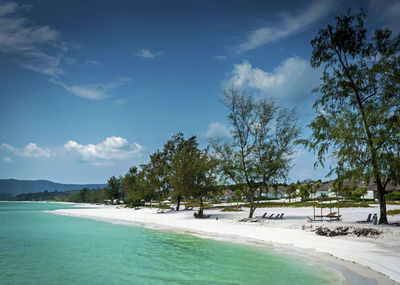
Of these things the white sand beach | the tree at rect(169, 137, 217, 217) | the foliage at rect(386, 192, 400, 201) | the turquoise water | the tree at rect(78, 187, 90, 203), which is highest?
the tree at rect(169, 137, 217, 217)

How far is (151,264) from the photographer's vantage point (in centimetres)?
1423

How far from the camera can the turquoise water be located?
11.4 meters

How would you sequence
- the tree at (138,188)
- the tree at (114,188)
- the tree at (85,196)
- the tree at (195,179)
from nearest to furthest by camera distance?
the tree at (195,179) → the tree at (138,188) → the tree at (114,188) → the tree at (85,196)

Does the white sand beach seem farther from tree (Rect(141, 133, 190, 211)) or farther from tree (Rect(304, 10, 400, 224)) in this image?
→ tree (Rect(141, 133, 190, 211))

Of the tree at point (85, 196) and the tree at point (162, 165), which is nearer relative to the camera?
the tree at point (162, 165)

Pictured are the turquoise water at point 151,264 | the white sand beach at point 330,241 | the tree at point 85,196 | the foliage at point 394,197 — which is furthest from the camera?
the tree at point 85,196

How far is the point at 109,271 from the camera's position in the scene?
1294 centimetres

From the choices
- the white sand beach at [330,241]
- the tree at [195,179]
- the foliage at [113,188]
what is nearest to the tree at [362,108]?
the white sand beach at [330,241]

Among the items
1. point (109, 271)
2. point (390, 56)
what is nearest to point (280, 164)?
point (390, 56)

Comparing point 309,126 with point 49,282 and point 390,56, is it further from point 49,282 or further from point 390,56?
point 49,282

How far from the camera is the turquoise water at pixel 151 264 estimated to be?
37.6 ft

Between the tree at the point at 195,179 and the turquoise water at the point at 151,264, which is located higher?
the tree at the point at 195,179

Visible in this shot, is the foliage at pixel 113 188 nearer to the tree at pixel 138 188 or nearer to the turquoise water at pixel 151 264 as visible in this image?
the tree at pixel 138 188

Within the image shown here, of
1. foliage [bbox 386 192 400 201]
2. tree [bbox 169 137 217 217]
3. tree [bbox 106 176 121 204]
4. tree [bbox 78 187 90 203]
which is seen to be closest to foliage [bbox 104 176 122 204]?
tree [bbox 106 176 121 204]
